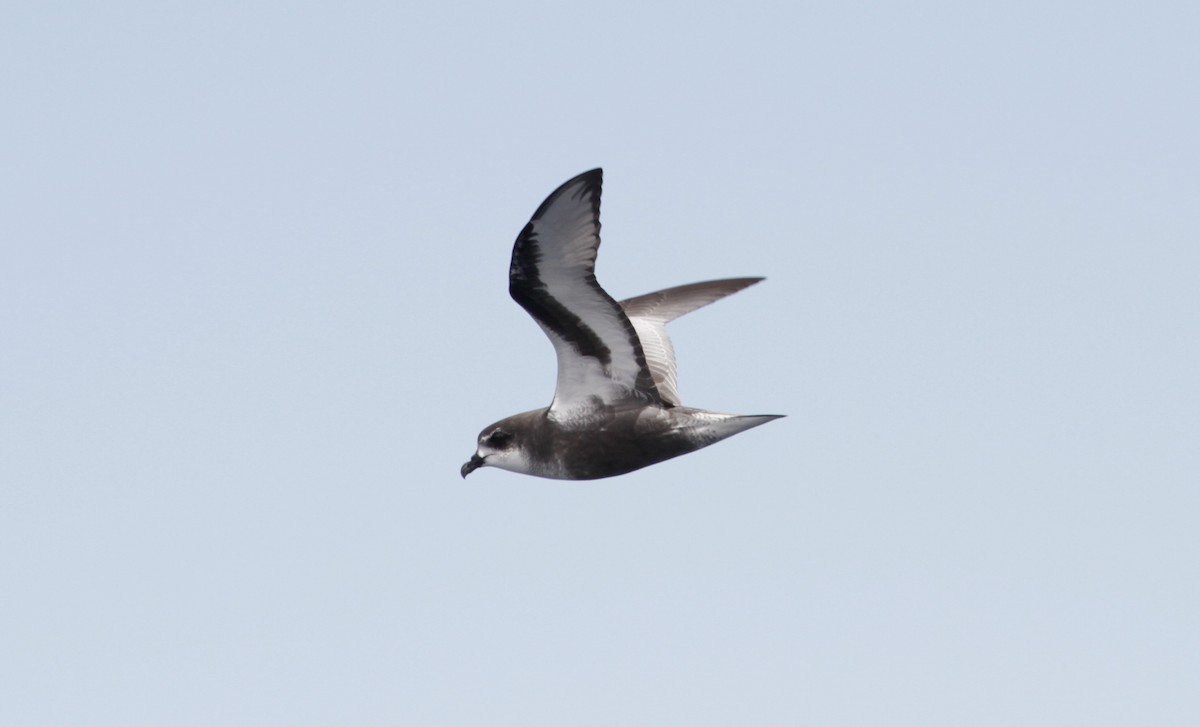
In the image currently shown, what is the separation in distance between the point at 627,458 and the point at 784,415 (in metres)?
1.59

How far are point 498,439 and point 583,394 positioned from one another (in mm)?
1122

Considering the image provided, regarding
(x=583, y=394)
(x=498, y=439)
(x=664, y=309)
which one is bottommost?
(x=498, y=439)

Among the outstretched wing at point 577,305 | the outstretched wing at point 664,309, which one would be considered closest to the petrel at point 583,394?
the outstretched wing at point 577,305

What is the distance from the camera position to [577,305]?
40.1 feet

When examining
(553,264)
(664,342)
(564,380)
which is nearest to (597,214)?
(553,264)

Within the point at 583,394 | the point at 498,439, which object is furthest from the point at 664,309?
the point at 583,394

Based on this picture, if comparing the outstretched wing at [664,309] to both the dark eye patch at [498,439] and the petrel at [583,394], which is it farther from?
the dark eye patch at [498,439]

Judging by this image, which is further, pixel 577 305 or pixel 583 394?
pixel 583 394

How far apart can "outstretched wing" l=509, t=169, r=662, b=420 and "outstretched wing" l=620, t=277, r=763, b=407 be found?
1944 mm

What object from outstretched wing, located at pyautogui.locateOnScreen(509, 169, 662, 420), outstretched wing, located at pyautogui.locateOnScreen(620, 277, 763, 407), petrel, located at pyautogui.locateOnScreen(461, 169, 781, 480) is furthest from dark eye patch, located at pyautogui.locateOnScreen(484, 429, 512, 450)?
outstretched wing, located at pyautogui.locateOnScreen(620, 277, 763, 407)

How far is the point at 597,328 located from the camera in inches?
489

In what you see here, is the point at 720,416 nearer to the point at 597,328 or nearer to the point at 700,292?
the point at 597,328

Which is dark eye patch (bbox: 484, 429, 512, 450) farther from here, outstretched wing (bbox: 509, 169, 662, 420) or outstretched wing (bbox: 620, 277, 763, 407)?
outstretched wing (bbox: 620, 277, 763, 407)

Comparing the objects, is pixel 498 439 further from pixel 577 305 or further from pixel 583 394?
pixel 577 305
